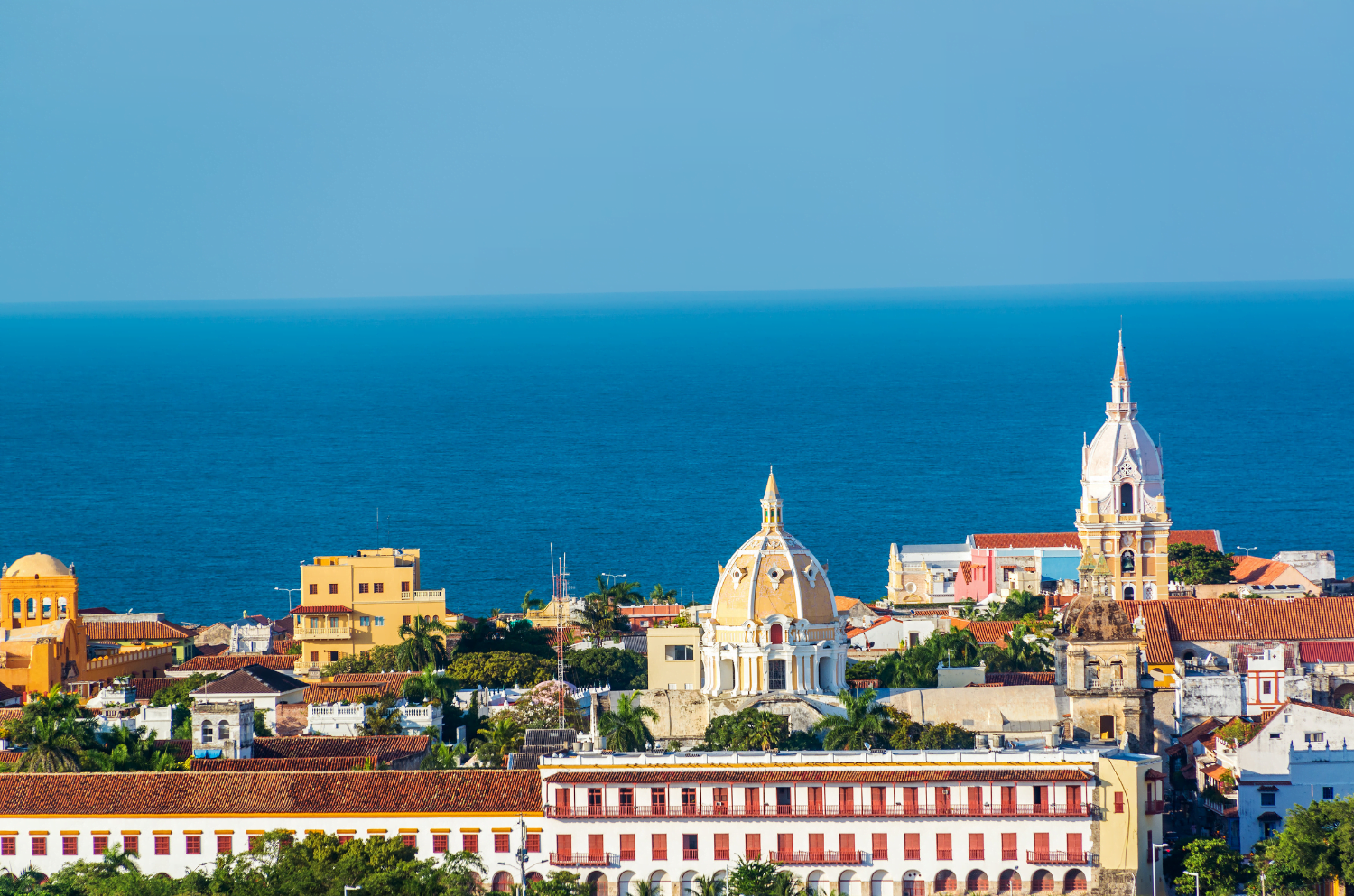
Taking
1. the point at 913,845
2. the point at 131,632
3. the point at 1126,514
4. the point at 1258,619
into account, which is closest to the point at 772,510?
the point at 913,845

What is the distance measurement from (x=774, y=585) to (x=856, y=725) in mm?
9075

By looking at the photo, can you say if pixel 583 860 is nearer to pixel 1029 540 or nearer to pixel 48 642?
pixel 48 642

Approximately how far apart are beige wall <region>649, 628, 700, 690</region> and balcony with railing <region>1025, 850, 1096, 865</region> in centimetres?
2509

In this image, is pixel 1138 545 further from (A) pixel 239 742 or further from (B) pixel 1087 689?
(A) pixel 239 742

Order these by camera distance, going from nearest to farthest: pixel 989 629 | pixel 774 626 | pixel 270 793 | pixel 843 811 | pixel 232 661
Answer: pixel 843 811
pixel 270 793
pixel 774 626
pixel 232 661
pixel 989 629

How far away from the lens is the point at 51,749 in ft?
254

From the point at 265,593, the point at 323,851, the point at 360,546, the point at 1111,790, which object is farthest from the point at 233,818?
the point at 360,546

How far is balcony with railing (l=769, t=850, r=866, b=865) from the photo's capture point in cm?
A: 7112

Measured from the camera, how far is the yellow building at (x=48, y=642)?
341 ft

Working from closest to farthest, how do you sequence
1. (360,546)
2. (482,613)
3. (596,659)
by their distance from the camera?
(596,659)
(482,613)
(360,546)

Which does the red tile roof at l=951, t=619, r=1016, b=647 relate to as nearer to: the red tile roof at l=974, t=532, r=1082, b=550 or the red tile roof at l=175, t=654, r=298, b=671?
the red tile roof at l=974, t=532, r=1082, b=550

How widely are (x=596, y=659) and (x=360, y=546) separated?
7076 centimetres

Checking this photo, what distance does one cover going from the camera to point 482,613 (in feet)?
466

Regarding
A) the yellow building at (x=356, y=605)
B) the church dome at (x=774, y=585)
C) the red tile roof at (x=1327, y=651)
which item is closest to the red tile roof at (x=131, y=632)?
the yellow building at (x=356, y=605)
